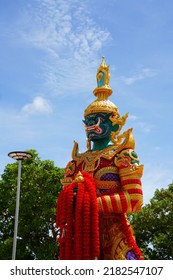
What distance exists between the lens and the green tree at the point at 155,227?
18.6 meters

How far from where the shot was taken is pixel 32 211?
699 inches

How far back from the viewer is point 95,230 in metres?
9.56

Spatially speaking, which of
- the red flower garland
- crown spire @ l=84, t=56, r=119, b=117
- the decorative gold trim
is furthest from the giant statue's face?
the red flower garland

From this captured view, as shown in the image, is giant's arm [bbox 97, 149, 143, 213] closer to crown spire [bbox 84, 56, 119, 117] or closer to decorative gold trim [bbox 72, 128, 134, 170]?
decorative gold trim [bbox 72, 128, 134, 170]

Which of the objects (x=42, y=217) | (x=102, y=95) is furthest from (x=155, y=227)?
(x=102, y=95)

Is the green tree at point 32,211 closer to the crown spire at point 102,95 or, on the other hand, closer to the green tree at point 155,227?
the green tree at point 155,227

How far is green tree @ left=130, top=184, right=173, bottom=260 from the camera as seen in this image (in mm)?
18612

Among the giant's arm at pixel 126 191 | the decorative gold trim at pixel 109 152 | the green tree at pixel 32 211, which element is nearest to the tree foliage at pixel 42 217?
the green tree at pixel 32 211

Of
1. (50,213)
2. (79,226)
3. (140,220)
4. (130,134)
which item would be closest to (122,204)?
(79,226)

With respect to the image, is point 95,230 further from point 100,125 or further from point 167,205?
point 167,205

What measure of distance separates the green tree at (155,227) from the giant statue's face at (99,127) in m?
8.81

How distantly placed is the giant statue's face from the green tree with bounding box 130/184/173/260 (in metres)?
8.81

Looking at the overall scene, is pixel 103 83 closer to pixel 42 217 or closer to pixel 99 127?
pixel 99 127

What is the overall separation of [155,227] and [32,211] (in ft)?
17.8
